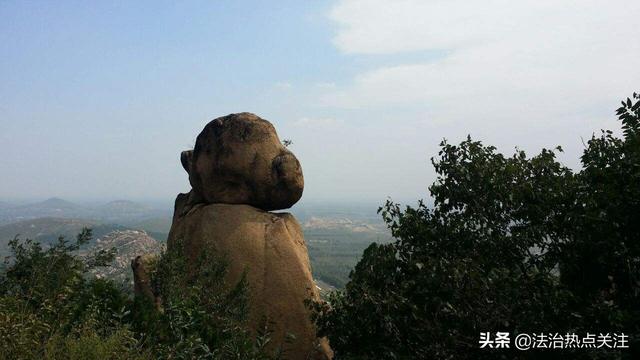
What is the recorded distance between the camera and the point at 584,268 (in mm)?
9414

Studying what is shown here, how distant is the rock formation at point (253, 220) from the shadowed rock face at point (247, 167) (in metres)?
0.05

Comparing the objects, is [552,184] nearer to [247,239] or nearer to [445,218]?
[445,218]

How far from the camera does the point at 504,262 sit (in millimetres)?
10797

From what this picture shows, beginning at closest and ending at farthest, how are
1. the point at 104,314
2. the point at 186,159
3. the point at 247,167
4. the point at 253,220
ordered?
the point at 104,314 → the point at 253,220 → the point at 247,167 → the point at 186,159

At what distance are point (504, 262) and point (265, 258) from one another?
984 centimetres

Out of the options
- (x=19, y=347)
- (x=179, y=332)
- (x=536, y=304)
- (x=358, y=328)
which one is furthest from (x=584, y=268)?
(x=19, y=347)

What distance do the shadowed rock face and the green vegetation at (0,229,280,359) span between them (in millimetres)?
4165

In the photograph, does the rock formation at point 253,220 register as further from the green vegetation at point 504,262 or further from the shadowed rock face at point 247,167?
the green vegetation at point 504,262

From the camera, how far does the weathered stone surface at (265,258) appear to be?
55.2ft

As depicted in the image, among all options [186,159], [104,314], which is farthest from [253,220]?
[104,314]

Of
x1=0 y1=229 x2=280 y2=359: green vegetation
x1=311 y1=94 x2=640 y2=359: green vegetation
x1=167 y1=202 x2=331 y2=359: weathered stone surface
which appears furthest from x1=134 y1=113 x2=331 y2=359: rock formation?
x1=311 y1=94 x2=640 y2=359: green vegetation

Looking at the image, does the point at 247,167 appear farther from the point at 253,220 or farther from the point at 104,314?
the point at 104,314

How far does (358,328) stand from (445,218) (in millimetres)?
4160

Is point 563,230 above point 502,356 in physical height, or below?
above
